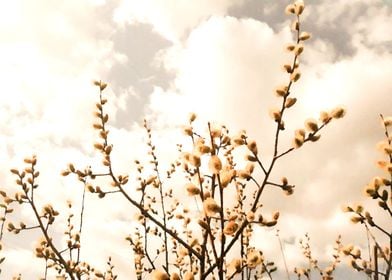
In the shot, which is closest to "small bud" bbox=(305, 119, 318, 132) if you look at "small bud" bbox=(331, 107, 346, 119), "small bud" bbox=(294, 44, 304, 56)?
"small bud" bbox=(331, 107, 346, 119)

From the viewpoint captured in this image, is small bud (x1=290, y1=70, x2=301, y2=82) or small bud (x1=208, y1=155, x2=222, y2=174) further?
small bud (x1=290, y1=70, x2=301, y2=82)

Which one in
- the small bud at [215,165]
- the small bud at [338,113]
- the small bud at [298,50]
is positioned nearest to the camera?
the small bud at [215,165]

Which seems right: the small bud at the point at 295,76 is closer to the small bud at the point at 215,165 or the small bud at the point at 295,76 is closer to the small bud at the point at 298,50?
the small bud at the point at 298,50

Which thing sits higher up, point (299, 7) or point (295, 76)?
point (299, 7)

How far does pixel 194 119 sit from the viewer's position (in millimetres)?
2805

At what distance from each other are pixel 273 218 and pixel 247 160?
0.36 m

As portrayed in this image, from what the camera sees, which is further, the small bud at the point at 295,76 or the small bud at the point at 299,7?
the small bud at the point at 299,7

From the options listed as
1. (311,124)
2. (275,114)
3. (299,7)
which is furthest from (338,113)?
(299,7)

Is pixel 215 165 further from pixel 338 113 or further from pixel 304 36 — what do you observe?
pixel 304 36

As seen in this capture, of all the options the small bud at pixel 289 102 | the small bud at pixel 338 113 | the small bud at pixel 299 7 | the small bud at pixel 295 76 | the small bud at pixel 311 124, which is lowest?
the small bud at pixel 311 124

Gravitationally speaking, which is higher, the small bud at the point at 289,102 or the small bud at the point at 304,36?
the small bud at the point at 304,36

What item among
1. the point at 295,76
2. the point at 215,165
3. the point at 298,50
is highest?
the point at 298,50

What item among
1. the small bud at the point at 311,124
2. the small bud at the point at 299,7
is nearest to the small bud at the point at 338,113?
the small bud at the point at 311,124

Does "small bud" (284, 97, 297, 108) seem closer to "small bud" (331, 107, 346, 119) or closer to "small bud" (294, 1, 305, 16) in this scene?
"small bud" (331, 107, 346, 119)
